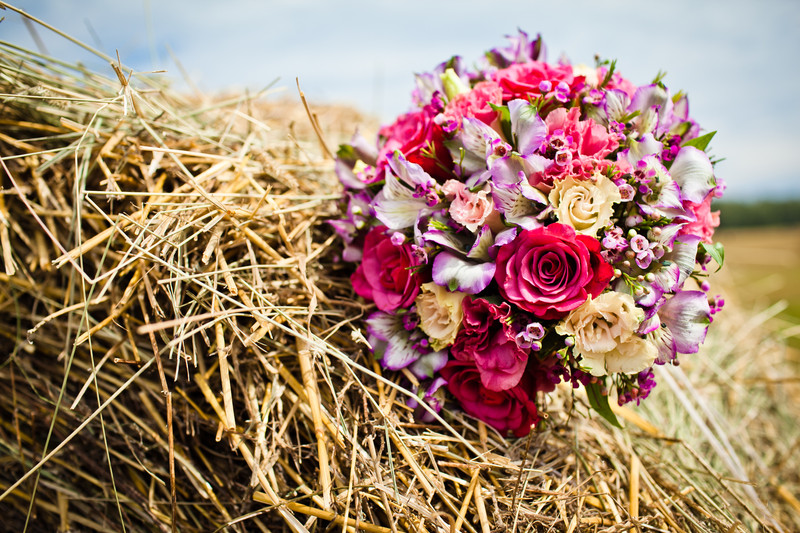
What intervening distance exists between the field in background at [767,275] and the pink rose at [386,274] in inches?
70.9

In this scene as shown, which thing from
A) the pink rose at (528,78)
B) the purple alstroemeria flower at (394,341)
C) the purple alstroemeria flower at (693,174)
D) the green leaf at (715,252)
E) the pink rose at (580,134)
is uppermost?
the pink rose at (528,78)

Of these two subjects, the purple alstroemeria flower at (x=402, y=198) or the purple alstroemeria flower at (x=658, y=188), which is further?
the purple alstroemeria flower at (x=402, y=198)

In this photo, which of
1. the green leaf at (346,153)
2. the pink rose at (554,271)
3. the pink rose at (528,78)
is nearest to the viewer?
the pink rose at (554,271)

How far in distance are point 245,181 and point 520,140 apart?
0.72 meters

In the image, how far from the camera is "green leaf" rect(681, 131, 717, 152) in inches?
39.2

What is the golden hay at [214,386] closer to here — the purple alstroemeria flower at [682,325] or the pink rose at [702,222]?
the purple alstroemeria flower at [682,325]

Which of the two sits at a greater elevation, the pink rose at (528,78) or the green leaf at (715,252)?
the pink rose at (528,78)

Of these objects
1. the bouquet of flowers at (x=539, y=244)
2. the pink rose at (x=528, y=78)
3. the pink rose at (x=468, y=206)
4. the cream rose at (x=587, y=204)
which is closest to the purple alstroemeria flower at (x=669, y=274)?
the bouquet of flowers at (x=539, y=244)

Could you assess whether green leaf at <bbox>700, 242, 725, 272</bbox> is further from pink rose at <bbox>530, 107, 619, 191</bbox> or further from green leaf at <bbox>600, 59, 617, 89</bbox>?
green leaf at <bbox>600, 59, 617, 89</bbox>

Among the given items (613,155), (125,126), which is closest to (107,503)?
(125,126)

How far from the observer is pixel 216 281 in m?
1.03

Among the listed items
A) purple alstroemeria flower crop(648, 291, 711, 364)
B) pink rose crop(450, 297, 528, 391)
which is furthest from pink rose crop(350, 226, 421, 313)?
purple alstroemeria flower crop(648, 291, 711, 364)

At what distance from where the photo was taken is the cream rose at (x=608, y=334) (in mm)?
870

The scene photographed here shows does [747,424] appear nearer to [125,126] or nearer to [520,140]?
[520,140]
